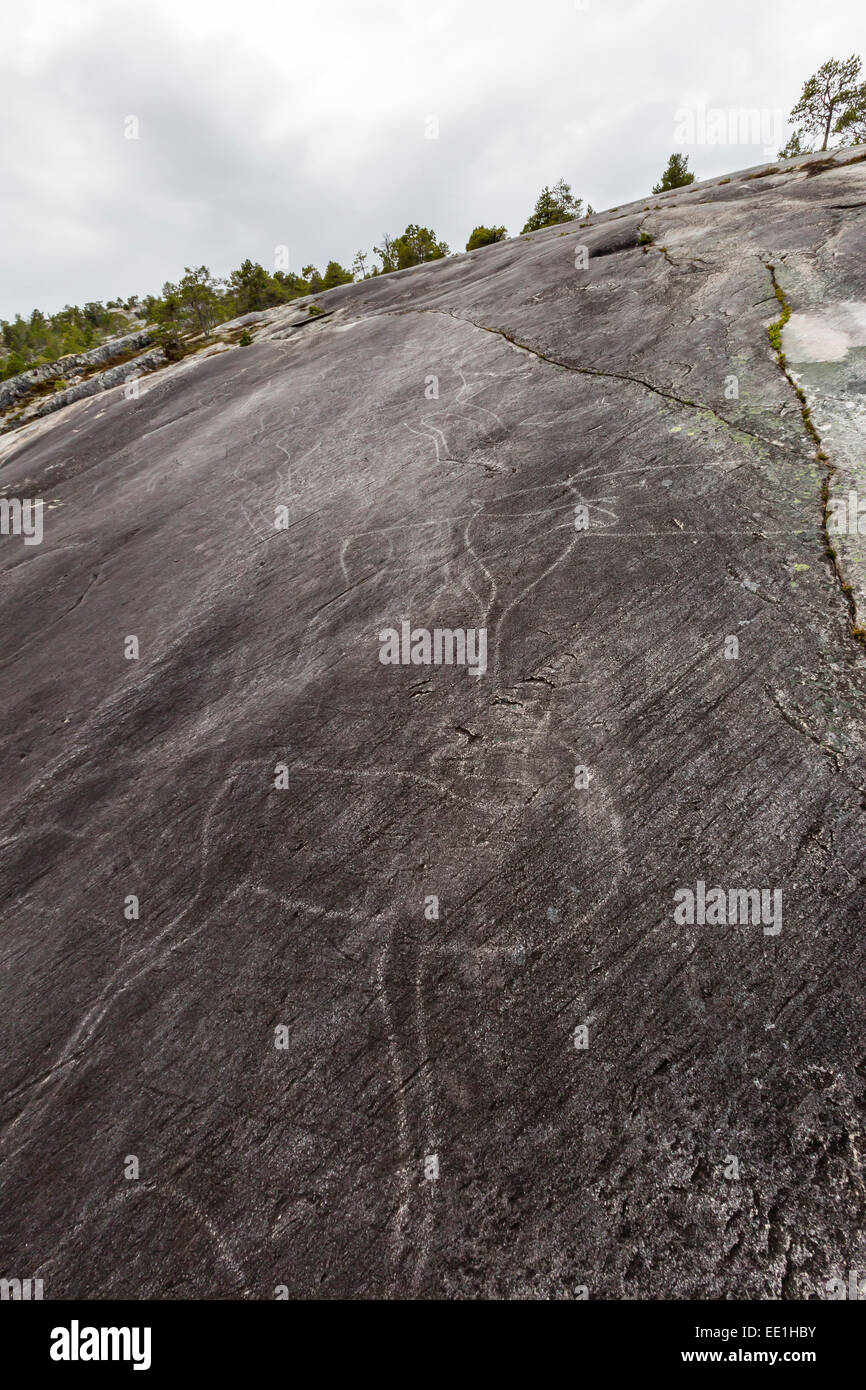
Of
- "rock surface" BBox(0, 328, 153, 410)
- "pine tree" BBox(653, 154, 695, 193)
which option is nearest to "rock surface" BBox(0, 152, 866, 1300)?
"rock surface" BBox(0, 328, 153, 410)

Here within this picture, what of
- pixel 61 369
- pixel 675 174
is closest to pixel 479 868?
pixel 61 369

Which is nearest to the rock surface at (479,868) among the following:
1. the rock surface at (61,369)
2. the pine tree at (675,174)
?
the rock surface at (61,369)

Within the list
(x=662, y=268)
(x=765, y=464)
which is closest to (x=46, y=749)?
(x=765, y=464)

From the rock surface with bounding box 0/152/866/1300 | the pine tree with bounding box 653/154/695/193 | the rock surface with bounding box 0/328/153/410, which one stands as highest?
the pine tree with bounding box 653/154/695/193

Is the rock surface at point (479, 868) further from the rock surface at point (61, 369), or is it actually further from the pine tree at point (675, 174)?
the pine tree at point (675, 174)

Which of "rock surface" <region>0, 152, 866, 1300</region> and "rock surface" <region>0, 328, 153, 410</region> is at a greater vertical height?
"rock surface" <region>0, 328, 153, 410</region>

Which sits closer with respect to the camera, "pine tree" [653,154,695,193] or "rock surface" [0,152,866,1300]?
"rock surface" [0,152,866,1300]

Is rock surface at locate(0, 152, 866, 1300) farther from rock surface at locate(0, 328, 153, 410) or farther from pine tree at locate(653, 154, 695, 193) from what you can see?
pine tree at locate(653, 154, 695, 193)

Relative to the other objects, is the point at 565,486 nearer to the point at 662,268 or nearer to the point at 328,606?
the point at 328,606
